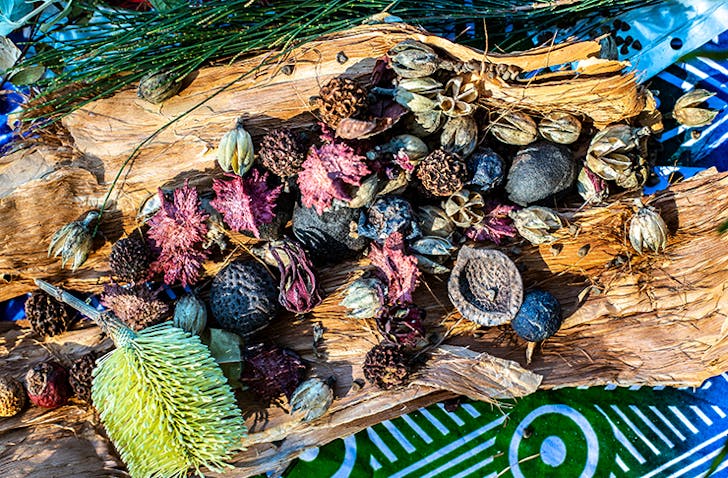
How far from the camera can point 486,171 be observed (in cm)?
139

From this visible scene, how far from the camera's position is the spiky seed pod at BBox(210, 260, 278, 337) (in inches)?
54.9

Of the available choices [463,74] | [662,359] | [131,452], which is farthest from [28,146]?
[662,359]

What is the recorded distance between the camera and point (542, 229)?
1396 millimetres

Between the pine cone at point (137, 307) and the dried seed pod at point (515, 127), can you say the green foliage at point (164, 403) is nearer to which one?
the pine cone at point (137, 307)

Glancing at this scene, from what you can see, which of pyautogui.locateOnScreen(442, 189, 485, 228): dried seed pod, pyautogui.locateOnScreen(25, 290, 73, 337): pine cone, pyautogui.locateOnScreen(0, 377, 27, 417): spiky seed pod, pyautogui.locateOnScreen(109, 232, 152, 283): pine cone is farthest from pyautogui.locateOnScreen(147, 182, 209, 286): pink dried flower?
pyautogui.locateOnScreen(442, 189, 485, 228): dried seed pod

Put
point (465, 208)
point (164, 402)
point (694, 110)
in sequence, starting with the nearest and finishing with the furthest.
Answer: point (164, 402)
point (465, 208)
point (694, 110)

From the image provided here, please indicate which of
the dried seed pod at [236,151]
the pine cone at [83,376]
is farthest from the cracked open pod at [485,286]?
the pine cone at [83,376]

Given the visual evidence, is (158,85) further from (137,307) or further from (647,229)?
(647,229)

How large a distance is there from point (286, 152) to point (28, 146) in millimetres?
584

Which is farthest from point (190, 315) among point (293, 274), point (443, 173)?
point (443, 173)

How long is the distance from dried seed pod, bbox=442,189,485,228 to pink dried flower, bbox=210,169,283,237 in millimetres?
352

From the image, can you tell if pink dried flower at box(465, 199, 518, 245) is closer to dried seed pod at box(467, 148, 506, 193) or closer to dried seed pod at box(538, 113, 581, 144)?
dried seed pod at box(467, 148, 506, 193)

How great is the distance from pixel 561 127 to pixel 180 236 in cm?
81

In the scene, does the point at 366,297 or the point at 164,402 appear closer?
the point at 164,402
